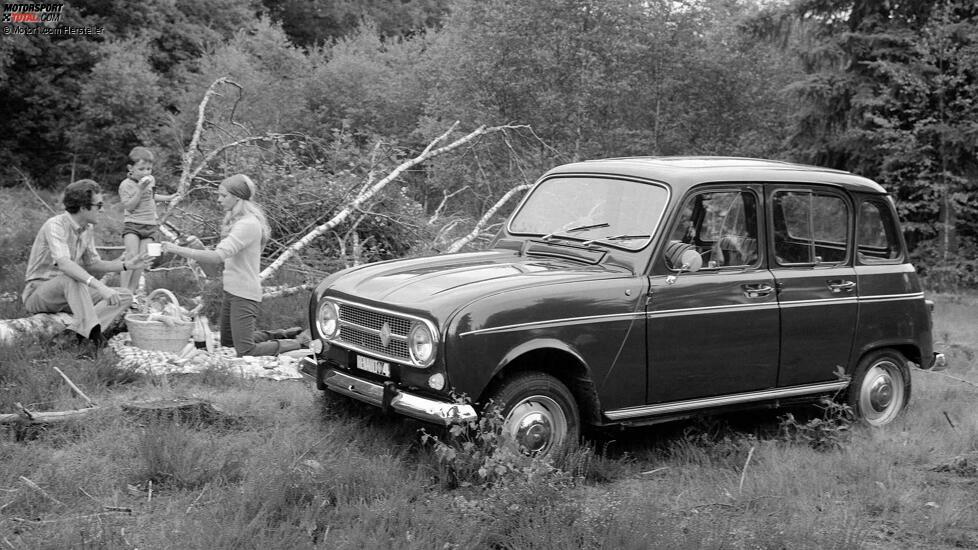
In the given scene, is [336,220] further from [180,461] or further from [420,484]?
[420,484]

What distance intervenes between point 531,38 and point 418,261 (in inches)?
672

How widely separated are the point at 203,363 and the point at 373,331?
3.08 meters

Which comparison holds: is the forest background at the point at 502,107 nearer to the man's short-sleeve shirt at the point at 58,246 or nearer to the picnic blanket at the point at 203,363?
the picnic blanket at the point at 203,363

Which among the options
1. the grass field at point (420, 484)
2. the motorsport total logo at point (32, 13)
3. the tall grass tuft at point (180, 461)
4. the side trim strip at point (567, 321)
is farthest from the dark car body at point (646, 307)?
the motorsport total logo at point (32, 13)

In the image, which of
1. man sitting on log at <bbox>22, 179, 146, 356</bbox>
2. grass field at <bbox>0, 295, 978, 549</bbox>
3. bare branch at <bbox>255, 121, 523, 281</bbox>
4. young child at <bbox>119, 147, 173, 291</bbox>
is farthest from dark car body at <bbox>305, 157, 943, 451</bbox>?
young child at <bbox>119, 147, 173, 291</bbox>

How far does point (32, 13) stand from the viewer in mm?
31031

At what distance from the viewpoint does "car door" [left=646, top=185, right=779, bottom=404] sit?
6.08m

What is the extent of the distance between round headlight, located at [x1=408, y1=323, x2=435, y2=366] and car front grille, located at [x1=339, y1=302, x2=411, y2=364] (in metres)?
0.06

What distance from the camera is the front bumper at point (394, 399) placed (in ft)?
17.0

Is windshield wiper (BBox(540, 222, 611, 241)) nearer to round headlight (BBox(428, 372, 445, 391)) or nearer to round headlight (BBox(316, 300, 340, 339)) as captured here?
round headlight (BBox(316, 300, 340, 339))

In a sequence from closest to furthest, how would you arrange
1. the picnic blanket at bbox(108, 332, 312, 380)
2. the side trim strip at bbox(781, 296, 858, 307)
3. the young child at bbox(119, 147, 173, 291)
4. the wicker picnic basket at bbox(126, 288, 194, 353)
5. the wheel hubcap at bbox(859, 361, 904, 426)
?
the side trim strip at bbox(781, 296, 858, 307), the wheel hubcap at bbox(859, 361, 904, 426), the picnic blanket at bbox(108, 332, 312, 380), the wicker picnic basket at bbox(126, 288, 194, 353), the young child at bbox(119, 147, 173, 291)

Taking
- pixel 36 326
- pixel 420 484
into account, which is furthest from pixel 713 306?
pixel 36 326

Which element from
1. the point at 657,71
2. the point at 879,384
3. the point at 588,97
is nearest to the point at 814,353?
the point at 879,384

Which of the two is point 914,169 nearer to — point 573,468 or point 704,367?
point 704,367
